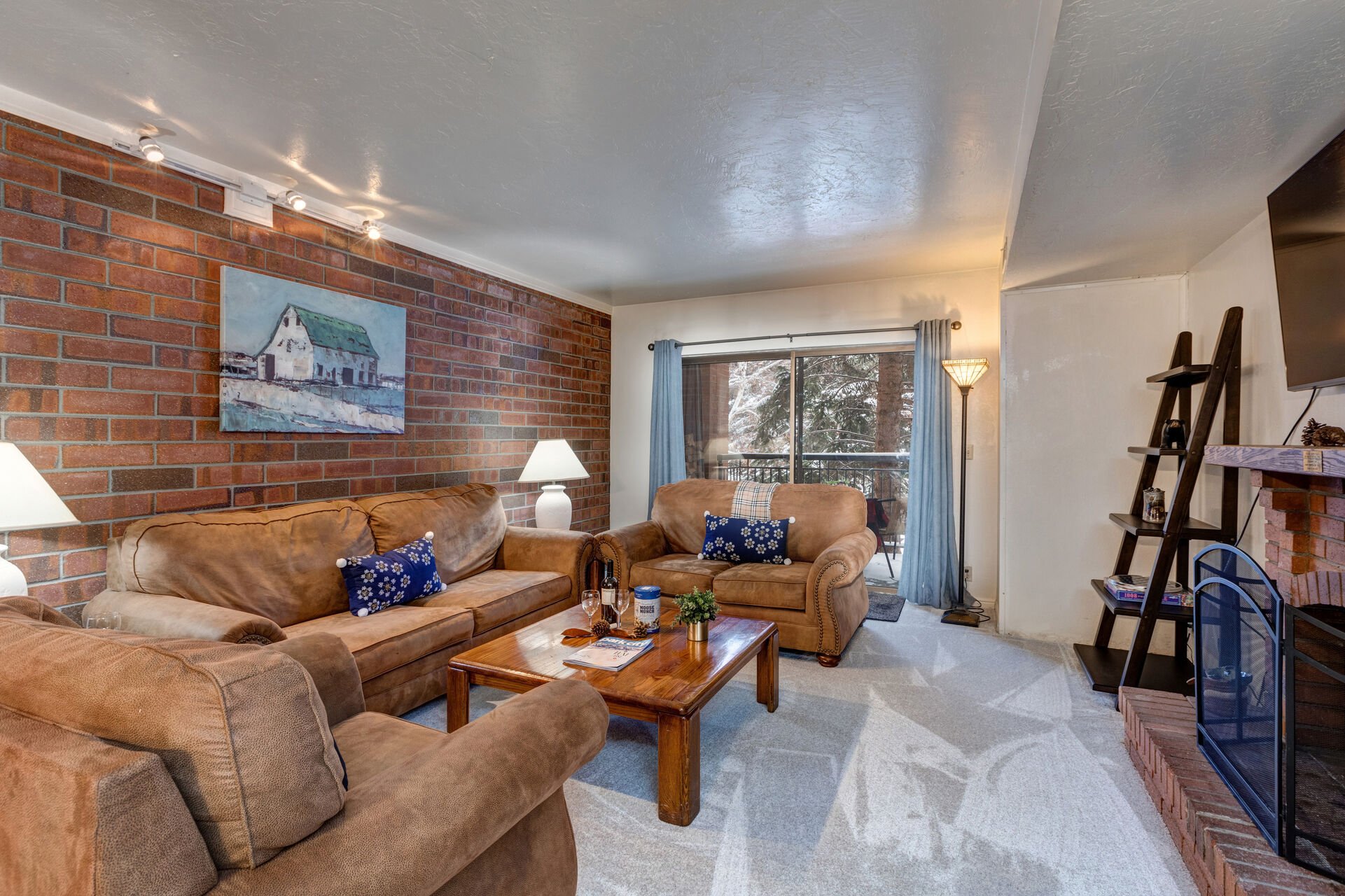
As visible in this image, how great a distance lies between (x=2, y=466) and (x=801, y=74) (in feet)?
8.89

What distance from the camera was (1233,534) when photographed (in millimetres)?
2732

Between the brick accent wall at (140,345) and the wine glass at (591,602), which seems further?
the wine glass at (591,602)

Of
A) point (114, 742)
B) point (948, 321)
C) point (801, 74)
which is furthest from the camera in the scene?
point (948, 321)

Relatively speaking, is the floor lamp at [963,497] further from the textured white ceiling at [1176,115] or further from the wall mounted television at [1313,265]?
the wall mounted television at [1313,265]

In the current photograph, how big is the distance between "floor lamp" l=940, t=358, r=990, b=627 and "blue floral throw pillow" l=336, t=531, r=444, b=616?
3.17 meters

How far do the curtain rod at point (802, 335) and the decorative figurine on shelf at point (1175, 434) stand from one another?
159 cm

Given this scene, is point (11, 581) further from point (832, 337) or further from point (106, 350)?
point (832, 337)

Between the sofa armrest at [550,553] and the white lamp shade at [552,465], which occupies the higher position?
the white lamp shade at [552,465]

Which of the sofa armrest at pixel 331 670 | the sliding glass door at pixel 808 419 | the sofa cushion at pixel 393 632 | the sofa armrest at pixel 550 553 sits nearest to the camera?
the sofa armrest at pixel 331 670

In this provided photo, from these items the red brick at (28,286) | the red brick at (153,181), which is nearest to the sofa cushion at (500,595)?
the red brick at (28,286)

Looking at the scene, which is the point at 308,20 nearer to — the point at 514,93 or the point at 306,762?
the point at 514,93

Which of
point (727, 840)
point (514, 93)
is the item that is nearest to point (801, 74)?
point (514, 93)

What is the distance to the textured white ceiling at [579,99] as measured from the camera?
1.81 meters

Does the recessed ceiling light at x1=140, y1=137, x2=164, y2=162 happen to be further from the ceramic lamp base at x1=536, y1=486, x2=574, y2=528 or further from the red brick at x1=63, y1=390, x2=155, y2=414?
the ceramic lamp base at x1=536, y1=486, x2=574, y2=528
